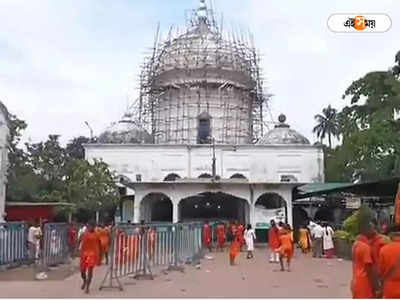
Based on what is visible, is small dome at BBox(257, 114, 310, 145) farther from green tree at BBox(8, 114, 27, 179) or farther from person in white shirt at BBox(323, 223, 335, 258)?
person in white shirt at BBox(323, 223, 335, 258)

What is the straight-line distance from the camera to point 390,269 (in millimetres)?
4828

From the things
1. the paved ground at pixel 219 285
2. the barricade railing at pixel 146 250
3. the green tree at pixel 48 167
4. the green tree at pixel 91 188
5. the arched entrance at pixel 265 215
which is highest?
the green tree at pixel 48 167

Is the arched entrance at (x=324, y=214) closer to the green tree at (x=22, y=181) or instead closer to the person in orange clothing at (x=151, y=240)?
the green tree at (x=22, y=181)

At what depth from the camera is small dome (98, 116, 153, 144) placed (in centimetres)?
4578

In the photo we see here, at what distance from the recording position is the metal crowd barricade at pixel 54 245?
16.1 m

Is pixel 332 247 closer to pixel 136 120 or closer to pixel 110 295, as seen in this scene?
pixel 110 295

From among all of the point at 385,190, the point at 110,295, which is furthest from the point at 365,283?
the point at 385,190

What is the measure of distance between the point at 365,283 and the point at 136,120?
147ft

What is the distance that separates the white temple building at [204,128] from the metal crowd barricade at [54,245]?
24475mm

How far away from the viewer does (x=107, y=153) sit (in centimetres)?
4491

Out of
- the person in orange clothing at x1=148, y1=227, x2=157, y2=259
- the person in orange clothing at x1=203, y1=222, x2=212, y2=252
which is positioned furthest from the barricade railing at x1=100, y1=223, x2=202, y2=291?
the person in orange clothing at x1=203, y1=222, x2=212, y2=252

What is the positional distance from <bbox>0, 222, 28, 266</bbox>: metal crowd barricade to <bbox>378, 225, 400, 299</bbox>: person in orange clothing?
43.0 ft

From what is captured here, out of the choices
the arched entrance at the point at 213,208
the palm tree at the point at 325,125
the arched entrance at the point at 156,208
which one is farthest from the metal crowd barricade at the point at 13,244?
the palm tree at the point at 325,125

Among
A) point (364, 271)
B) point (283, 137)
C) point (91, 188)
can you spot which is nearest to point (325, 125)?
point (283, 137)
